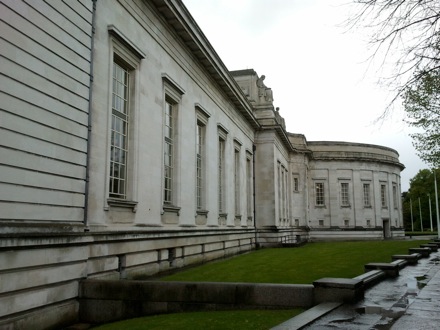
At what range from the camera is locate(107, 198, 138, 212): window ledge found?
38.3ft

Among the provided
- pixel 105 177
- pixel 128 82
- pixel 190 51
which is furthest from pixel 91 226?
pixel 190 51

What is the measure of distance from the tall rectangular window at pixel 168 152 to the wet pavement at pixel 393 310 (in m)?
8.42

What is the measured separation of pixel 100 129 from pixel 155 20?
585 cm

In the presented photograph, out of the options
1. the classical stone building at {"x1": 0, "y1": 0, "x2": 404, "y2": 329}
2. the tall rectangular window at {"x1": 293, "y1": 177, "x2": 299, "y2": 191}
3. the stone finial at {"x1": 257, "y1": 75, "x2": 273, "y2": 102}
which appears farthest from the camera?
the tall rectangular window at {"x1": 293, "y1": 177, "x2": 299, "y2": 191}

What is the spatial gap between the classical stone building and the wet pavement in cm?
550

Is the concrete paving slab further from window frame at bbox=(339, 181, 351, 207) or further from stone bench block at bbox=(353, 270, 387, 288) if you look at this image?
window frame at bbox=(339, 181, 351, 207)

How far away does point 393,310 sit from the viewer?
792 centimetres

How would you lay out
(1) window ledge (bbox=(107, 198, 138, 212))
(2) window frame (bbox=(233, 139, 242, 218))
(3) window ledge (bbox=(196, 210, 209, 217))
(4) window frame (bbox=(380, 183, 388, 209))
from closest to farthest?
(1) window ledge (bbox=(107, 198, 138, 212)), (3) window ledge (bbox=(196, 210, 209, 217)), (2) window frame (bbox=(233, 139, 242, 218)), (4) window frame (bbox=(380, 183, 388, 209))

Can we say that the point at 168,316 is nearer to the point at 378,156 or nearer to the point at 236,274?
the point at 236,274

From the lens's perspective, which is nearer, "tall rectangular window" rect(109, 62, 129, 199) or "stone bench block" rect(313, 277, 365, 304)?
"stone bench block" rect(313, 277, 365, 304)

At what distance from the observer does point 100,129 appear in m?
11.3

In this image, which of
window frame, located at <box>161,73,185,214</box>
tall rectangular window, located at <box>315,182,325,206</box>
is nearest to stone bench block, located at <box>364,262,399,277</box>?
window frame, located at <box>161,73,185,214</box>

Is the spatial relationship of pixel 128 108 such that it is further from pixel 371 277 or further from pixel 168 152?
pixel 371 277

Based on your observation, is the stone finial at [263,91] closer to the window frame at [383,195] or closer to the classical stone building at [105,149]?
the classical stone building at [105,149]
